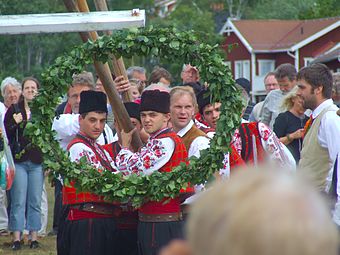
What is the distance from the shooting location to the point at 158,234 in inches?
220

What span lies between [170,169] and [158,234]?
44cm

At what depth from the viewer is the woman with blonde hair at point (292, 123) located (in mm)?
8008

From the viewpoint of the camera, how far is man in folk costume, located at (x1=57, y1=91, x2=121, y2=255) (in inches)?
227

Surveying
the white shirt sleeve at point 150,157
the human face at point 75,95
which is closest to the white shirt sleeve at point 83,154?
the white shirt sleeve at point 150,157

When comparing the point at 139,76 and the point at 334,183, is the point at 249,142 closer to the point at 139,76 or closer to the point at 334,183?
the point at 334,183

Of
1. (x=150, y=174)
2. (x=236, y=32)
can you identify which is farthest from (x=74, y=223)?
(x=236, y=32)

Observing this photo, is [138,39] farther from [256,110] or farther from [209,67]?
[256,110]

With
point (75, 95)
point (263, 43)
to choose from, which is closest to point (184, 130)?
point (75, 95)

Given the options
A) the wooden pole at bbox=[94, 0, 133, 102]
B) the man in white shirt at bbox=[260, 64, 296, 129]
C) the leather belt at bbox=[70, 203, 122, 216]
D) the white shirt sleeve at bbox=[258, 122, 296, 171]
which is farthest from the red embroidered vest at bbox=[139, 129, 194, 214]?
the man in white shirt at bbox=[260, 64, 296, 129]

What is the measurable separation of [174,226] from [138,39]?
4.12 feet

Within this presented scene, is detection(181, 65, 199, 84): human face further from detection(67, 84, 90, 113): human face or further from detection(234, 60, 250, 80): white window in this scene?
detection(234, 60, 250, 80): white window

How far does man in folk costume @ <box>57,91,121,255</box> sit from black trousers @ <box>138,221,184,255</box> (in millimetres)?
345

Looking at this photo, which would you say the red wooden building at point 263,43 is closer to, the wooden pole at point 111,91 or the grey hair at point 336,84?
the grey hair at point 336,84

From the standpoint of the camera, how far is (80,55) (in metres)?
5.57
